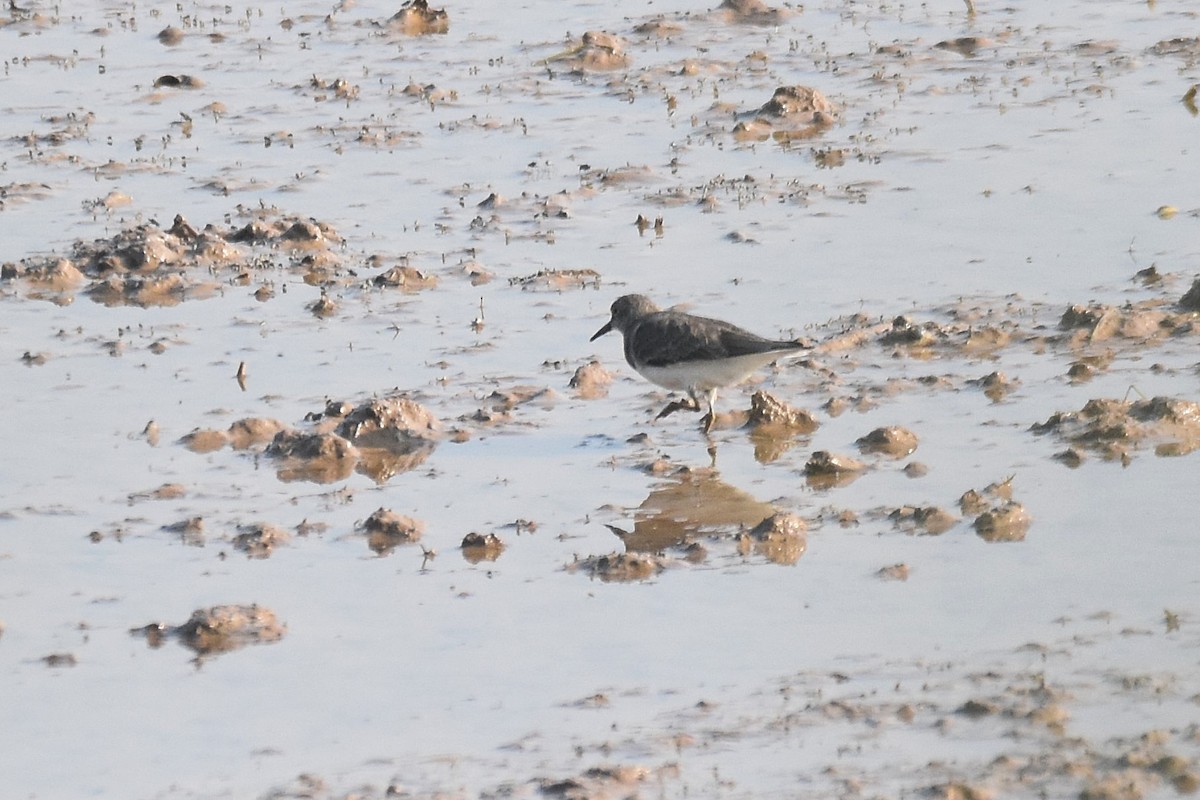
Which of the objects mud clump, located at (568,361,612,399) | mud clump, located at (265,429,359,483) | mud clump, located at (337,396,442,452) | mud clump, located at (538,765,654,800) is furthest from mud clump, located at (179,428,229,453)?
mud clump, located at (538,765,654,800)

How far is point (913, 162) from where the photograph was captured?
544 inches

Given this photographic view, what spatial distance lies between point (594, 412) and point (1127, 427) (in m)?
2.79

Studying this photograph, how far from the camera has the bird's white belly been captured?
396 inches

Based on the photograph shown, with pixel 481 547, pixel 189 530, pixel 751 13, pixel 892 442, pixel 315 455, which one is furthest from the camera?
pixel 751 13

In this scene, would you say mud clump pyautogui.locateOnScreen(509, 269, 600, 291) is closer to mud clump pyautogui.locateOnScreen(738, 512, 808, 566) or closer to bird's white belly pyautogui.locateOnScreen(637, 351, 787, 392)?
bird's white belly pyautogui.locateOnScreen(637, 351, 787, 392)

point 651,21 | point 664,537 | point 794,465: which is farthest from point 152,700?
point 651,21

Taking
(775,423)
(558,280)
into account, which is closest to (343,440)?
(775,423)

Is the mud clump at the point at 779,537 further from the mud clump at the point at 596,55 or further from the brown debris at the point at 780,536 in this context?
the mud clump at the point at 596,55

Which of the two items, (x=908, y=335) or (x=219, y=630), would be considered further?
(x=908, y=335)

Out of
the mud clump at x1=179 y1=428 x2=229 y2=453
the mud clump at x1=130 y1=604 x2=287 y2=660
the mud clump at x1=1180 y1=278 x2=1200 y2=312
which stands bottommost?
the mud clump at x1=130 y1=604 x2=287 y2=660

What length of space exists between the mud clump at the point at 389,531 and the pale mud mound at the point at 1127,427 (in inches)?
119

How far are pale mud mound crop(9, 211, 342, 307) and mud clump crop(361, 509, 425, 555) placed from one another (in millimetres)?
3958

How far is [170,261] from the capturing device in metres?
12.7

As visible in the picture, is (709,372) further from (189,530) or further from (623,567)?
(189,530)
